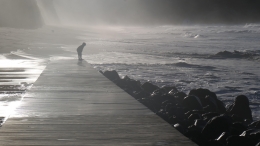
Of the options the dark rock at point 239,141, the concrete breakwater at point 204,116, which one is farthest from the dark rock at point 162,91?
the dark rock at point 239,141

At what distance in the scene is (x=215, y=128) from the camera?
842cm

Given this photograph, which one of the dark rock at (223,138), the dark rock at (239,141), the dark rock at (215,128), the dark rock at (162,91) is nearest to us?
the dark rock at (239,141)

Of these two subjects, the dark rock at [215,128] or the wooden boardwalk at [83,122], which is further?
the dark rock at [215,128]

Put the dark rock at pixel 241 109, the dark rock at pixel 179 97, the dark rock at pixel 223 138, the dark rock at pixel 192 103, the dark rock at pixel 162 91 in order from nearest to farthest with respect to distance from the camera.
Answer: the dark rock at pixel 223 138 → the dark rock at pixel 192 103 → the dark rock at pixel 241 109 → the dark rock at pixel 179 97 → the dark rock at pixel 162 91

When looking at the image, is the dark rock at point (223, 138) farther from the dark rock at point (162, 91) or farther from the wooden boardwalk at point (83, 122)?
the dark rock at point (162, 91)

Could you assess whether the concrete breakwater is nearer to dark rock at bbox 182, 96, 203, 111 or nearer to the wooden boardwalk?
dark rock at bbox 182, 96, 203, 111

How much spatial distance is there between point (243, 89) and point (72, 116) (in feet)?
38.5

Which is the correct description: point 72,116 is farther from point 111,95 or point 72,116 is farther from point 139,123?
point 111,95

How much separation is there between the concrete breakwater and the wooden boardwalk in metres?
1.21

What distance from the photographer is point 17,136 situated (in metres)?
6.01

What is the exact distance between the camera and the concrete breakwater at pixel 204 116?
7887 millimetres

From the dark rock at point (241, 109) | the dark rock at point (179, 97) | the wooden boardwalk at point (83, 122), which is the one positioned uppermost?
the wooden boardwalk at point (83, 122)

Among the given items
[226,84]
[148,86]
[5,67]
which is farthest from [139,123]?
[226,84]

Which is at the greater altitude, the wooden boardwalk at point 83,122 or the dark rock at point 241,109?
the wooden boardwalk at point 83,122
